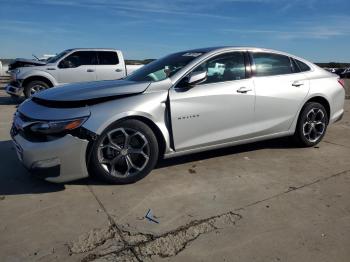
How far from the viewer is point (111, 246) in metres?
2.94

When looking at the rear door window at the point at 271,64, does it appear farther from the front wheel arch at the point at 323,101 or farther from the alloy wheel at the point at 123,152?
the alloy wheel at the point at 123,152

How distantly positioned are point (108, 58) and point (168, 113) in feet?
28.6

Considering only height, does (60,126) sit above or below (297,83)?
below

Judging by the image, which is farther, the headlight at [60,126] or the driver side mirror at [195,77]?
the driver side mirror at [195,77]

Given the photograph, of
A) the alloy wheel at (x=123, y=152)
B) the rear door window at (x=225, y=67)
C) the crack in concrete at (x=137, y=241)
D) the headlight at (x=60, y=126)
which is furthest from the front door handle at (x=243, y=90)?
the headlight at (x=60, y=126)

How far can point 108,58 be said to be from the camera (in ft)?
40.7

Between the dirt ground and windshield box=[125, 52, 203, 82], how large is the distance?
1148 millimetres

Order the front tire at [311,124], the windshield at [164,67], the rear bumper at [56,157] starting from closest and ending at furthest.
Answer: the rear bumper at [56,157], the windshield at [164,67], the front tire at [311,124]

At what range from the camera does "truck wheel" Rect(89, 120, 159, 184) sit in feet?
13.0

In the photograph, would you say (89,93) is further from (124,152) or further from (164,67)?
(164,67)

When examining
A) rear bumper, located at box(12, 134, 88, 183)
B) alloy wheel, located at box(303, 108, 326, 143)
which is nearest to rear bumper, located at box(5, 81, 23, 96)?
rear bumper, located at box(12, 134, 88, 183)

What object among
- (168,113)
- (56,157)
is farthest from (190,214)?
(56,157)

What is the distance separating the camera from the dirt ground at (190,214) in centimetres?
287

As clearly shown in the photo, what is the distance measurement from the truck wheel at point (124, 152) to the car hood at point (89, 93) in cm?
33
